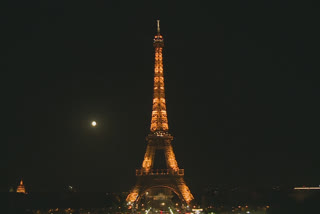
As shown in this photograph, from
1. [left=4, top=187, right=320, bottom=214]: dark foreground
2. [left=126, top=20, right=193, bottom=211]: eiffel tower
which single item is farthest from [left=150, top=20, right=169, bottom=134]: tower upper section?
[left=4, top=187, right=320, bottom=214]: dark foreground

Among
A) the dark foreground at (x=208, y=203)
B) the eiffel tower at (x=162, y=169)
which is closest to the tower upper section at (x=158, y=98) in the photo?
the eiffel tower at (x=162, y=169)

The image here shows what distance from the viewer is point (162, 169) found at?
66312 millimetres

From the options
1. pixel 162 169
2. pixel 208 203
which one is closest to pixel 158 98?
pixel 162 169

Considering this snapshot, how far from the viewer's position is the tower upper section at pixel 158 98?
67125 millimetres

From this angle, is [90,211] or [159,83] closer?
[90,211]

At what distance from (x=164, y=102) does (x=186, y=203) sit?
49.8ft

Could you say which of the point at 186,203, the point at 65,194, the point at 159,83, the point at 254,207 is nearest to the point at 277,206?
the point at 254,207

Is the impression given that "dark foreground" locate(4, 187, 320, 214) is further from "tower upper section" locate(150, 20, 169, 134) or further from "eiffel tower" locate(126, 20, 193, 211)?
"tower upper section" locate(150, 20, 169, 134)

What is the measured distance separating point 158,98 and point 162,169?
10579 mm

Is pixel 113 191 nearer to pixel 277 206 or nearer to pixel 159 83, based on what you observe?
pixel 159 83

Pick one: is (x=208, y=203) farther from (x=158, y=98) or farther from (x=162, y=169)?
(x=158, y=98)

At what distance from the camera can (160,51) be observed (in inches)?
2761

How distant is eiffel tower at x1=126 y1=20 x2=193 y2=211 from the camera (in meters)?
64.4

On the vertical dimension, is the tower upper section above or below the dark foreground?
above
